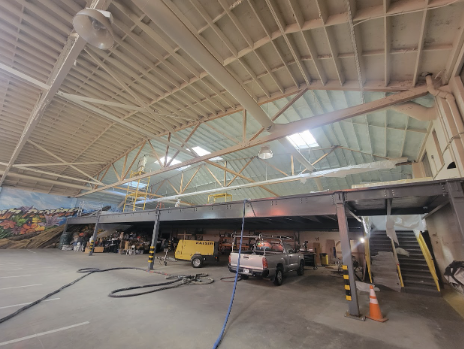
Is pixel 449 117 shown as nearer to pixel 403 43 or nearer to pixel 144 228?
pixel 403 43

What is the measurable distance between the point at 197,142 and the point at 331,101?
818 cm

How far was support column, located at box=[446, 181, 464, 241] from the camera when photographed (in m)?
4.09

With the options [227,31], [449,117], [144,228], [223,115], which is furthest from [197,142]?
[144,228]

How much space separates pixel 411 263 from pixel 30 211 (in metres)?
28.2

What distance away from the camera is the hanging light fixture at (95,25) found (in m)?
3.19

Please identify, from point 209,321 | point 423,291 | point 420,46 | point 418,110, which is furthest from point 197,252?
point 420,46

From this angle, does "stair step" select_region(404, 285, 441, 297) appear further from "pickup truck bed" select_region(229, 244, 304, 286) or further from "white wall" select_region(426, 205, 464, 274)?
"pickup truck bed" select_region(229, 244, 304, 286)

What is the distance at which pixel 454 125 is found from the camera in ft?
15.5

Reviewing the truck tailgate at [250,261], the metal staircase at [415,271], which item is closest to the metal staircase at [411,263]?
the metal staircase at [415,271]

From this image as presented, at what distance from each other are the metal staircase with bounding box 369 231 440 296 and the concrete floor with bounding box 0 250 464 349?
2.45ft

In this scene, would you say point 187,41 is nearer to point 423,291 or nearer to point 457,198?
point 457,198

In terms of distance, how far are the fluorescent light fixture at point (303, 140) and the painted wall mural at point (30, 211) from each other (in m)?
23.7

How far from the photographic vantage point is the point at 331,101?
7.64m

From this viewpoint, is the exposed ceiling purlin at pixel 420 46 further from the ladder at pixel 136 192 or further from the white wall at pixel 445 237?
the ladder at pixel 136 192
